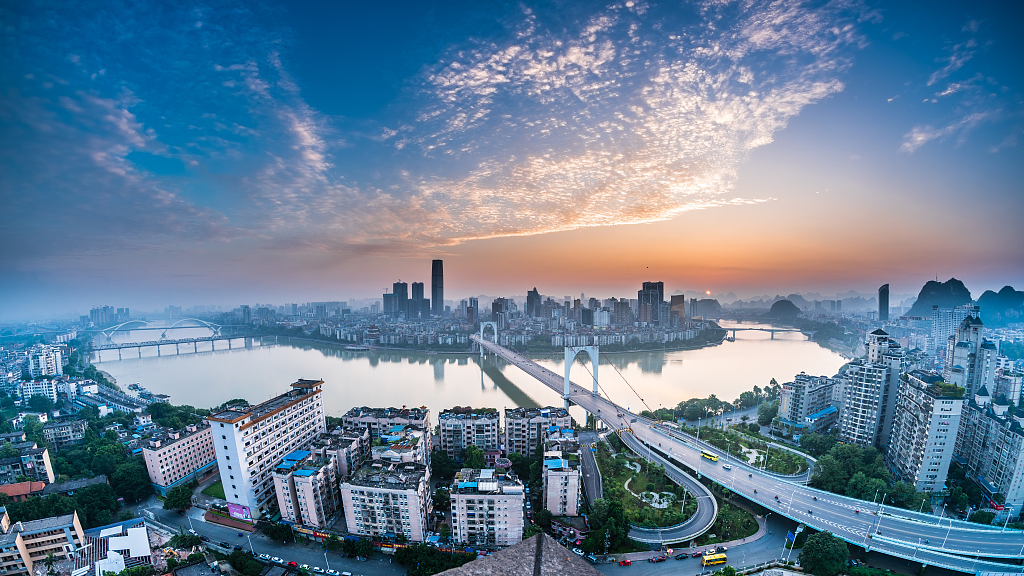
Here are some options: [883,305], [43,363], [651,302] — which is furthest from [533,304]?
[43,363]

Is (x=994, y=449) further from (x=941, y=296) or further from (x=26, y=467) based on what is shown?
(x=941, y=296)

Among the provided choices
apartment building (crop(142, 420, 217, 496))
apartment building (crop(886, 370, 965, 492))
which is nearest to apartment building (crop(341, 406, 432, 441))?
apartment building (crop(142, 420, 217, 496))

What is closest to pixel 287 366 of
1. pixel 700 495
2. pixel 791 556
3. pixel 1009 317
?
pixel 700 495

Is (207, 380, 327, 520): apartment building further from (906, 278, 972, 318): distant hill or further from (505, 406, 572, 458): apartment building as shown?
(906, 278, 972, 318): distant hill

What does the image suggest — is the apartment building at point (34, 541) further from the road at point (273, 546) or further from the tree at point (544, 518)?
the tree at point (544, 518)

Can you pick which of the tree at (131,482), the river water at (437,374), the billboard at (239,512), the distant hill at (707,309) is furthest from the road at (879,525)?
the distant hill at (707,309)

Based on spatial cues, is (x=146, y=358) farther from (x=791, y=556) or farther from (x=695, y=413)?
(x=791, y=556)

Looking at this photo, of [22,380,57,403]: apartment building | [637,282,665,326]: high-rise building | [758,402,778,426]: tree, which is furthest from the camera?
[637,282,665,326]: high-rise building
